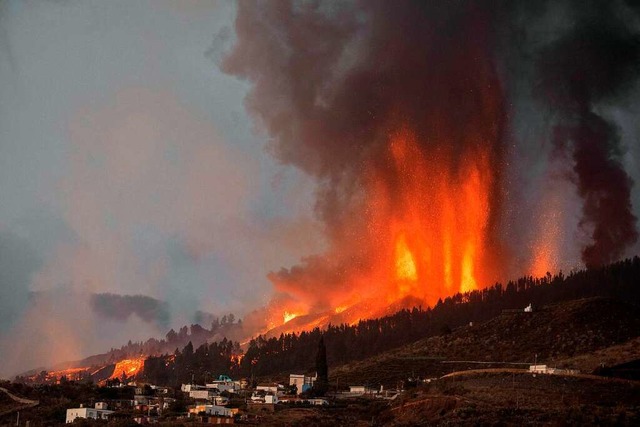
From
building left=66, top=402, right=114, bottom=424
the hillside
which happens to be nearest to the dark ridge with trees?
the hillside

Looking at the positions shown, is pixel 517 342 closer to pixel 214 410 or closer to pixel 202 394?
pixel 202 394

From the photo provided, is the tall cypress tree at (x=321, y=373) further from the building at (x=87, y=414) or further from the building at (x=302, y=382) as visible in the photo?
the building at (x=87, y=414)

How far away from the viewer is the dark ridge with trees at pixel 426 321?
146 m

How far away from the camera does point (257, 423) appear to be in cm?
8262

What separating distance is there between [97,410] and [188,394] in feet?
81.0

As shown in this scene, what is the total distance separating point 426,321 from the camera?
160 metres

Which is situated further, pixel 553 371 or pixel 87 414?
pixel 87 414

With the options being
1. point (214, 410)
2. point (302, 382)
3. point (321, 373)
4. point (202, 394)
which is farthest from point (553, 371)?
point (202, 394)

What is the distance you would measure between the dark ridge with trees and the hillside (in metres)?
10.3

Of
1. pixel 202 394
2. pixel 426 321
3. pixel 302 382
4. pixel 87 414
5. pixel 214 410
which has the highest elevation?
pixel 426 321

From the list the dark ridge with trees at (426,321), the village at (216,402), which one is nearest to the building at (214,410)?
the village at (216,402)

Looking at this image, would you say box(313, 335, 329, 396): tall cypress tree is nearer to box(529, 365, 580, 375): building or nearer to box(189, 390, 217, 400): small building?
box(189, 390, 217, 400): small building

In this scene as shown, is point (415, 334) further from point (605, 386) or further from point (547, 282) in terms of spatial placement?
point (605, 386)

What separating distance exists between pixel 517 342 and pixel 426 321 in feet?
139
